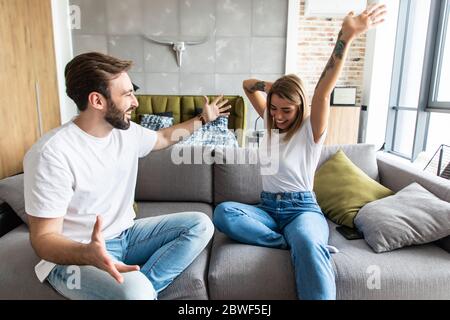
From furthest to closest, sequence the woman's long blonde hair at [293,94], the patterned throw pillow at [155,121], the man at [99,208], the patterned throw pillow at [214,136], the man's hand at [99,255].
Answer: the patterned throw pillow at [155,121]
the patterned throw pillow at [214,136]
the woman's long blonde hair at [293,94]
the man at [99,208]
the man's hand at [99,255]

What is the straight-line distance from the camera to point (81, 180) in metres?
1.13

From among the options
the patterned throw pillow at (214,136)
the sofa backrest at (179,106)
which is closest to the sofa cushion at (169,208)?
the patterned throw pillow at (214,136)

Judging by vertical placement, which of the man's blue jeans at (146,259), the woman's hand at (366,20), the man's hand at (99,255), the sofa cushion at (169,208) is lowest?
the sofa cushion at (169,208)

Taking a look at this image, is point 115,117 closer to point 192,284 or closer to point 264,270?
point 192,284

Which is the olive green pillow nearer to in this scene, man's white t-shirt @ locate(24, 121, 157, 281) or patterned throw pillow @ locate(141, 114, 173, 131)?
man's white t-shirt @ locate(24, 121, 157, 281)

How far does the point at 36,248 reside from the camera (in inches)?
38.5

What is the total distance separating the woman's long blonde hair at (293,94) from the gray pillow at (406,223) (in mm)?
560

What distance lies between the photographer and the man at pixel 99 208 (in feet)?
3.22

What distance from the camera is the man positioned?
98cm

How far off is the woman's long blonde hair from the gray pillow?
1.84 feet

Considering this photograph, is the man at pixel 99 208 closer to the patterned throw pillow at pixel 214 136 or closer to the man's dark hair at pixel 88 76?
the man's dark hair at pixel 88 76

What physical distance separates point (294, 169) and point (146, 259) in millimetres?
791

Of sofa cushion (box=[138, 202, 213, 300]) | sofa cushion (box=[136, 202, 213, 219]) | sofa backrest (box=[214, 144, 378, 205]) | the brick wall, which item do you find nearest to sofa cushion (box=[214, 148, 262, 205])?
sofa backrest (box=[214, 144, 378, 205])
